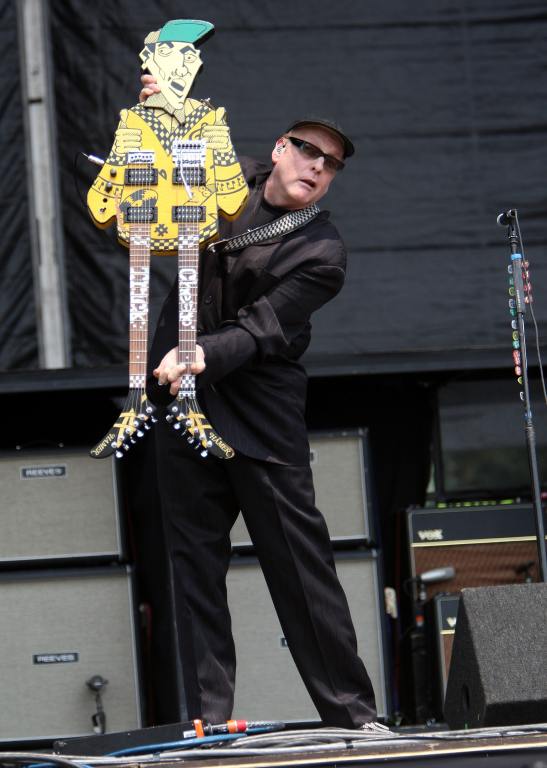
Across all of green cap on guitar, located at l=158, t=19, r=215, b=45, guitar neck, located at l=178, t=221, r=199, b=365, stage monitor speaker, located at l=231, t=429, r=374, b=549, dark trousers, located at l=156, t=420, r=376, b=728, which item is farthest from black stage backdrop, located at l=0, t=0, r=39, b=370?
guitar neck, located at l=178, t=221, r=199, b=365

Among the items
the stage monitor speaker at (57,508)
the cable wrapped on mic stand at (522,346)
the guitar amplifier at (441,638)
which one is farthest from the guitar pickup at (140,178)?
the guitar amplifier at (441,638)

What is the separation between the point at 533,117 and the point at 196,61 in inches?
79.4

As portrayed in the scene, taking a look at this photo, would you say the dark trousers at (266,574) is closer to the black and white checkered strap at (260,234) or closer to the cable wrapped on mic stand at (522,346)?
the black and white checkered strap at (260,234)

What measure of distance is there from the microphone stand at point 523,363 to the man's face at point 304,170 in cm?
76

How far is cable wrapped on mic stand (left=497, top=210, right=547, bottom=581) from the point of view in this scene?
376 centimetres

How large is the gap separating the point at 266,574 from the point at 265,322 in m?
0.60

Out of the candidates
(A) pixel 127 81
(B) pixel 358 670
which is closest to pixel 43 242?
(A) pixel 127 81

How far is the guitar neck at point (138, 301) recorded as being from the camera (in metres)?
3.05

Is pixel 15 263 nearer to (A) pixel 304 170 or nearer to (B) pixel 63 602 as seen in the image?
(B) pixel 63 602

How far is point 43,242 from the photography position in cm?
487

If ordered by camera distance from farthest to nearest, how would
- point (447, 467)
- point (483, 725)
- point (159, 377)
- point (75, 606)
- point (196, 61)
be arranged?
point (447, 467) < point (75, 606) < point (196, 61) < point (159, 377) < point (483, 725)

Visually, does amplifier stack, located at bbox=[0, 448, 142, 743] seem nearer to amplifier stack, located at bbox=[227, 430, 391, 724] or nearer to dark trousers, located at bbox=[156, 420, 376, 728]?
amplifier stack, located at bbox=[227, 430, 391, 724]

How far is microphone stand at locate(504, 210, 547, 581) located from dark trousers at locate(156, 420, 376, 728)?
0.80 m

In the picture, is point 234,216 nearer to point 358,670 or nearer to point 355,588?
point 358,670
